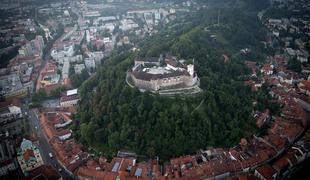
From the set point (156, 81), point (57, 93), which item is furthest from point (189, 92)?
point (57, 93)

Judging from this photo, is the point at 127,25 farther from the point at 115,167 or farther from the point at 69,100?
the point at 115,167

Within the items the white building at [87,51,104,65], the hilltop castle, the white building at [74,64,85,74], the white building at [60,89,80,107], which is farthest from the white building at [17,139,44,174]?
the white building at [87,51,104,65]

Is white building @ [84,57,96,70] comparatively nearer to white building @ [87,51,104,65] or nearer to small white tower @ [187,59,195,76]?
white building @ [87,51,104,65]

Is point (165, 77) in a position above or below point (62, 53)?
above

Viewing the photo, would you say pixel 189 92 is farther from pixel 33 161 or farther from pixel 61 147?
pixel 33 161

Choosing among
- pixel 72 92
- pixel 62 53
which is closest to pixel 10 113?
pixel 72 92
